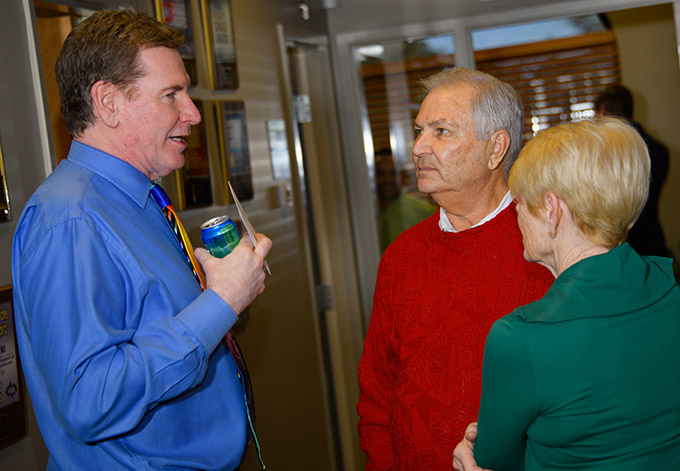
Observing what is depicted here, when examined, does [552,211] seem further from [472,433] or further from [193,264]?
[193,264]

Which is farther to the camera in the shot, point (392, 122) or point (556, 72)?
point (556, 72)

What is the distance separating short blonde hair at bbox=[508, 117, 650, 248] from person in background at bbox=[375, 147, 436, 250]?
307 centimetres

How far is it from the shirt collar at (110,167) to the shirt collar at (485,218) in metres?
0.79

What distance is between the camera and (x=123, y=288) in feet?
4.06

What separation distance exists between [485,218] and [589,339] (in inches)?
28.5

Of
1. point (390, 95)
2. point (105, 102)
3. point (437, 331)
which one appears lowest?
point (437, 331)

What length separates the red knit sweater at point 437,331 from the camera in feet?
5.22

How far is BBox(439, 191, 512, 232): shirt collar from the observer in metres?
1.74

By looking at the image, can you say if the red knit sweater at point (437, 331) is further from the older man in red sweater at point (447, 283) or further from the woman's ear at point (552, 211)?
the woman's ear at point (552, 211)

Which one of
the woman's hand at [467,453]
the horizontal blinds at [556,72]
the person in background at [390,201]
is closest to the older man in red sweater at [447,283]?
the woman's hand at [467,453]

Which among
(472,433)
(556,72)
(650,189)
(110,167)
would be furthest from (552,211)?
(556,72)

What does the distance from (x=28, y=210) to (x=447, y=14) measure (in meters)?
3.21

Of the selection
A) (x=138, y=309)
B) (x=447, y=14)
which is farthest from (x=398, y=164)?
(x=138, y=309)

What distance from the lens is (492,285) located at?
1.62 metres
